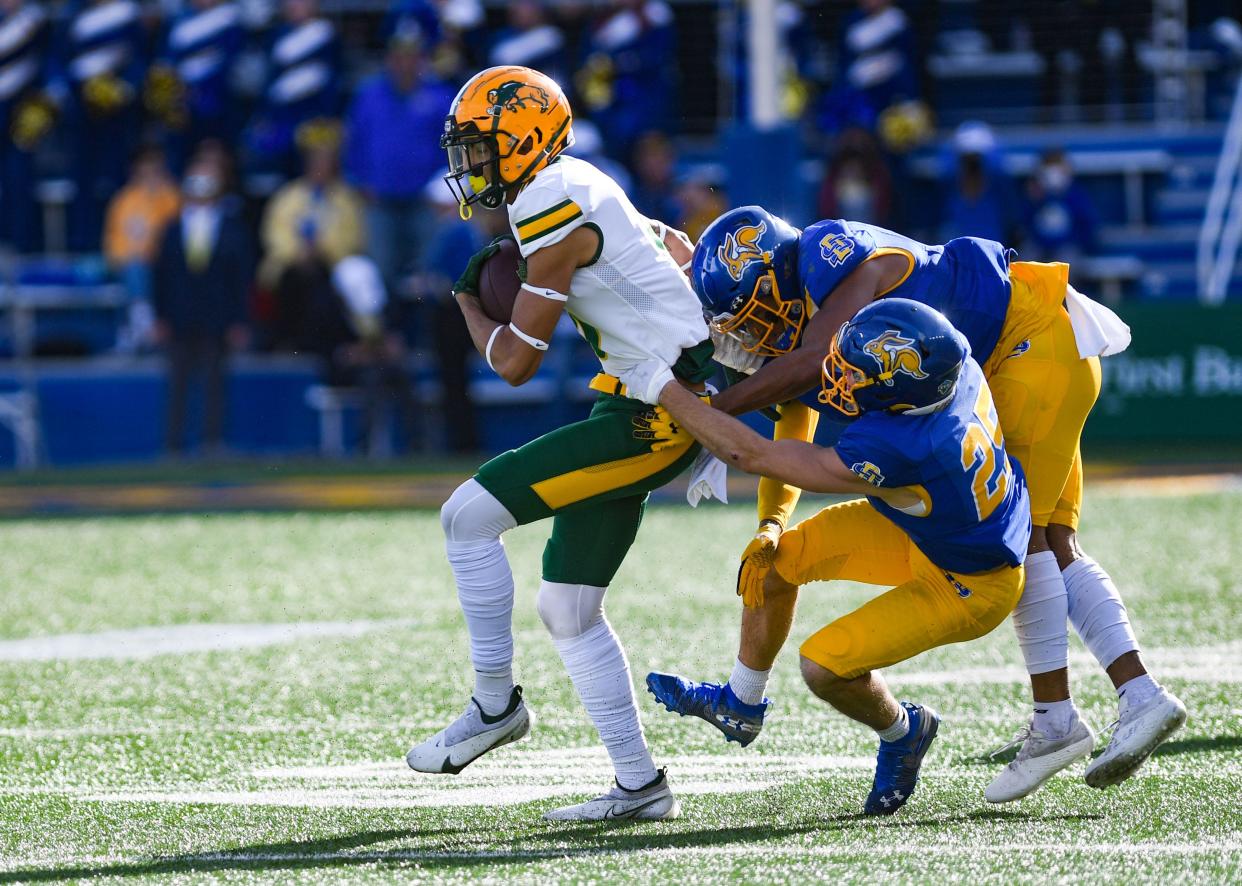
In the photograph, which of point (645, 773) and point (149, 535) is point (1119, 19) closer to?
point (149, 535)

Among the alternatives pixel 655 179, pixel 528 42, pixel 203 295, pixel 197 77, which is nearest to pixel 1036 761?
pixel 655 179

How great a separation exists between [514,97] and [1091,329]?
1551 millimetres

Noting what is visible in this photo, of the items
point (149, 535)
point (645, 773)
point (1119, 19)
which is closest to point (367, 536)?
point (149, 535)

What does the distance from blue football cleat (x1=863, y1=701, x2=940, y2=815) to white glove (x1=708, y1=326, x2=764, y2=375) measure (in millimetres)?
945

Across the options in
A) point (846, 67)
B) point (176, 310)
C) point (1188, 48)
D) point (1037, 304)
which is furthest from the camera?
point (1188, 48)

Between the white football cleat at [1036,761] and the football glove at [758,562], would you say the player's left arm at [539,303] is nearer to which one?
the football glove at [758,562]

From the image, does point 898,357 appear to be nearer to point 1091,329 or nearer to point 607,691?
point 1091,329

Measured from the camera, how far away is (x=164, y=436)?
14484 millimetres

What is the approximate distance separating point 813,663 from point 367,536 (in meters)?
5.87

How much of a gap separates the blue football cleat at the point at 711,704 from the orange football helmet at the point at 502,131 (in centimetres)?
122

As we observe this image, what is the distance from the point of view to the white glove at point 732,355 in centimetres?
471

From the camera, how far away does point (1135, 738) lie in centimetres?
440

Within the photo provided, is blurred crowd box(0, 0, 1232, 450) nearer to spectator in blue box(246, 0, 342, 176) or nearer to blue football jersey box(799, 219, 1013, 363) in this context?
spectator in blue box(246, 0, 342, 176)

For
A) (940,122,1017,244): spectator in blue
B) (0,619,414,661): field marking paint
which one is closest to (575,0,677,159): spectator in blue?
(940,122,1017,244): spectator in blue
